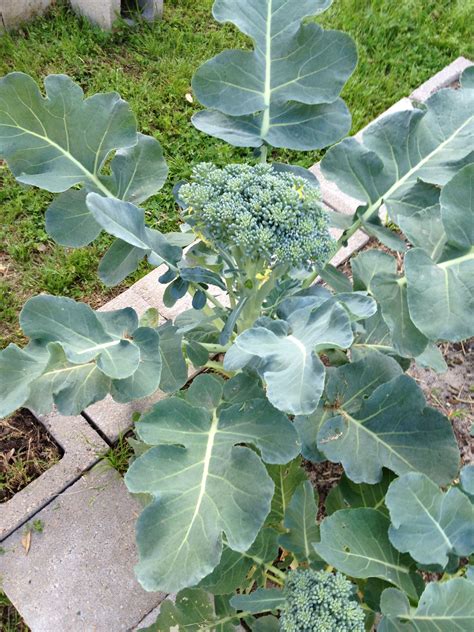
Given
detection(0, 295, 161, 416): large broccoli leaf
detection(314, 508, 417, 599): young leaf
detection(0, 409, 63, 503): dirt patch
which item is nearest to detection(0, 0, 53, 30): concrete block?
detection(0, 409, 63, 503): dirt patch

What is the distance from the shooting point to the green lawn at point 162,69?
233 centimetres

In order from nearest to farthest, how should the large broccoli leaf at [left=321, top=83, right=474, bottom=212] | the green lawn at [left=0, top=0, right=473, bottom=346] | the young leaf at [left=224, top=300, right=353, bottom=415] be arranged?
the young leaf at [left=224, top=300, right=353, bottom=415]
the large broccoli leaf at [left=321, top=83, right=474, bottom=212]
the green lawn at [left=0, top=0, right=473, bottom=346]

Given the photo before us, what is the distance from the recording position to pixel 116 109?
4.79ft

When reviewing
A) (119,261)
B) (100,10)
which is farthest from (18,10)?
(119,261)

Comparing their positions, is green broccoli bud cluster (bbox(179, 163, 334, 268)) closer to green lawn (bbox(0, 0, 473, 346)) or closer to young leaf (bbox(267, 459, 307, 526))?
young leaf (bbox(267, 459, 307, 526))

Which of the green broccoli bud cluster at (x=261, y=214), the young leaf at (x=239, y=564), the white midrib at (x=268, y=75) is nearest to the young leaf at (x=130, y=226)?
the green broccoli bud cluster at (x=261, y=214)

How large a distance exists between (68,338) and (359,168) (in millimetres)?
849

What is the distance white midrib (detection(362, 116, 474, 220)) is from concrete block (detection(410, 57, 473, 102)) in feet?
4.74

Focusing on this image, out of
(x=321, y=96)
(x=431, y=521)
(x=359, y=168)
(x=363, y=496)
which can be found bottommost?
(x=363, y=496)

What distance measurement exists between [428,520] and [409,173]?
862 mm

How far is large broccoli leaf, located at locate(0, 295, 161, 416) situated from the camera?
4.06 feet

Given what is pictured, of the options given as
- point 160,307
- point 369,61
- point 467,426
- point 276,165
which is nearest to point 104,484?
point 160,307

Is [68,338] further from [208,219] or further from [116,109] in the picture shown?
[116,109]

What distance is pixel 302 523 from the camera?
1409 millimetres
